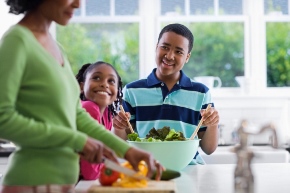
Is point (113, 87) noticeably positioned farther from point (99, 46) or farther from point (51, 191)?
point (99, 46)

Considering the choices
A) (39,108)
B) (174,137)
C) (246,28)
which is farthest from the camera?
(246,28)

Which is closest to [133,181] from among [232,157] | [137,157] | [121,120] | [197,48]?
[137,157]

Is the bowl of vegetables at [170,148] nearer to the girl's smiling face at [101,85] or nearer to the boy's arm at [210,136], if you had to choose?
the girl's smiling face at [101,85]

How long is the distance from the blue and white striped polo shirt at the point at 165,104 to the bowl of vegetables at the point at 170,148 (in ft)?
1.19

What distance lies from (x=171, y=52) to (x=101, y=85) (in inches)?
20.6

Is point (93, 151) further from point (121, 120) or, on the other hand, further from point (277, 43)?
point (277, 43)

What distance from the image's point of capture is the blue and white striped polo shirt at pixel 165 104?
2689 mm

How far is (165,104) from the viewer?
107 inches

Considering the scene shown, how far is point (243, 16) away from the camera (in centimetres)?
514

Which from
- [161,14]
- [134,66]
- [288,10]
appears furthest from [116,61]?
[288,10]

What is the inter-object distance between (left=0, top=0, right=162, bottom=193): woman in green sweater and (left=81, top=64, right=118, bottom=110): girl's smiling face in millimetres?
792

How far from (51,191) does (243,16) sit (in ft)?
13.3

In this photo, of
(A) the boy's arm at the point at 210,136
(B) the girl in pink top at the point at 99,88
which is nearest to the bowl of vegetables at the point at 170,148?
(B) the girl in pink top at the point at 99,88

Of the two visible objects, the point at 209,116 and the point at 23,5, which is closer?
the point at 23,5
